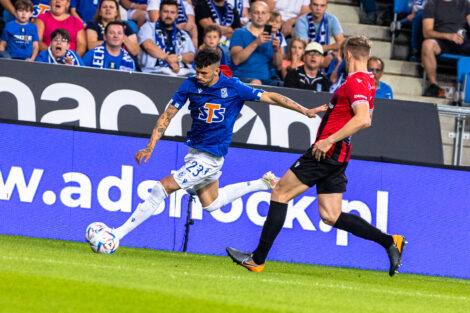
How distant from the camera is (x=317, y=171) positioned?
27.3 ft

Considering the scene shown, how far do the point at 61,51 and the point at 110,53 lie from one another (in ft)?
2.37

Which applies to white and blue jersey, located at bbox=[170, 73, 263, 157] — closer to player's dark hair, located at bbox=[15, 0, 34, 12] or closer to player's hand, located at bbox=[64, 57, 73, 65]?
player's hand, located at bbox=[64, 57, 73, 65]

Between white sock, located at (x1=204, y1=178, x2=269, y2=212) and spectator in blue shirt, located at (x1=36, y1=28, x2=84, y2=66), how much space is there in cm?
412

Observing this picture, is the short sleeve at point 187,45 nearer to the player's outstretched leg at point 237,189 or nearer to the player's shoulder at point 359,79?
the player's outstretched leg at point 237,189

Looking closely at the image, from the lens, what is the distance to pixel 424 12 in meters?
15.4

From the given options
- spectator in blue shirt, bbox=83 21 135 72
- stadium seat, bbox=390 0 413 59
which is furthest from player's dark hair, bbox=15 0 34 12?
stadium seat, bbox=390 0 413 59

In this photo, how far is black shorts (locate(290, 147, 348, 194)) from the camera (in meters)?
8.30

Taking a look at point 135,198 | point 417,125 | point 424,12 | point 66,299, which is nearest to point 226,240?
point 135,198

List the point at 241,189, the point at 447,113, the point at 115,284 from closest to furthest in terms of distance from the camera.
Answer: the point at 115,284, the point at 241,189, the point at 447,113

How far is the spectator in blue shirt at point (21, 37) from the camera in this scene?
13.0 meters

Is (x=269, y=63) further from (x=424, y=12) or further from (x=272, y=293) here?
(x=272, y=293)

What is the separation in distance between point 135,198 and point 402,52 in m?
7.83

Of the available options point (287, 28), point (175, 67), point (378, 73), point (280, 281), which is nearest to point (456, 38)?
point (378, 73)

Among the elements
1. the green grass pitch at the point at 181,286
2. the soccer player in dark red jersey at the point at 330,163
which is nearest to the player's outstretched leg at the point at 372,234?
the soccer player in dark red jersey at the point at 330,163
